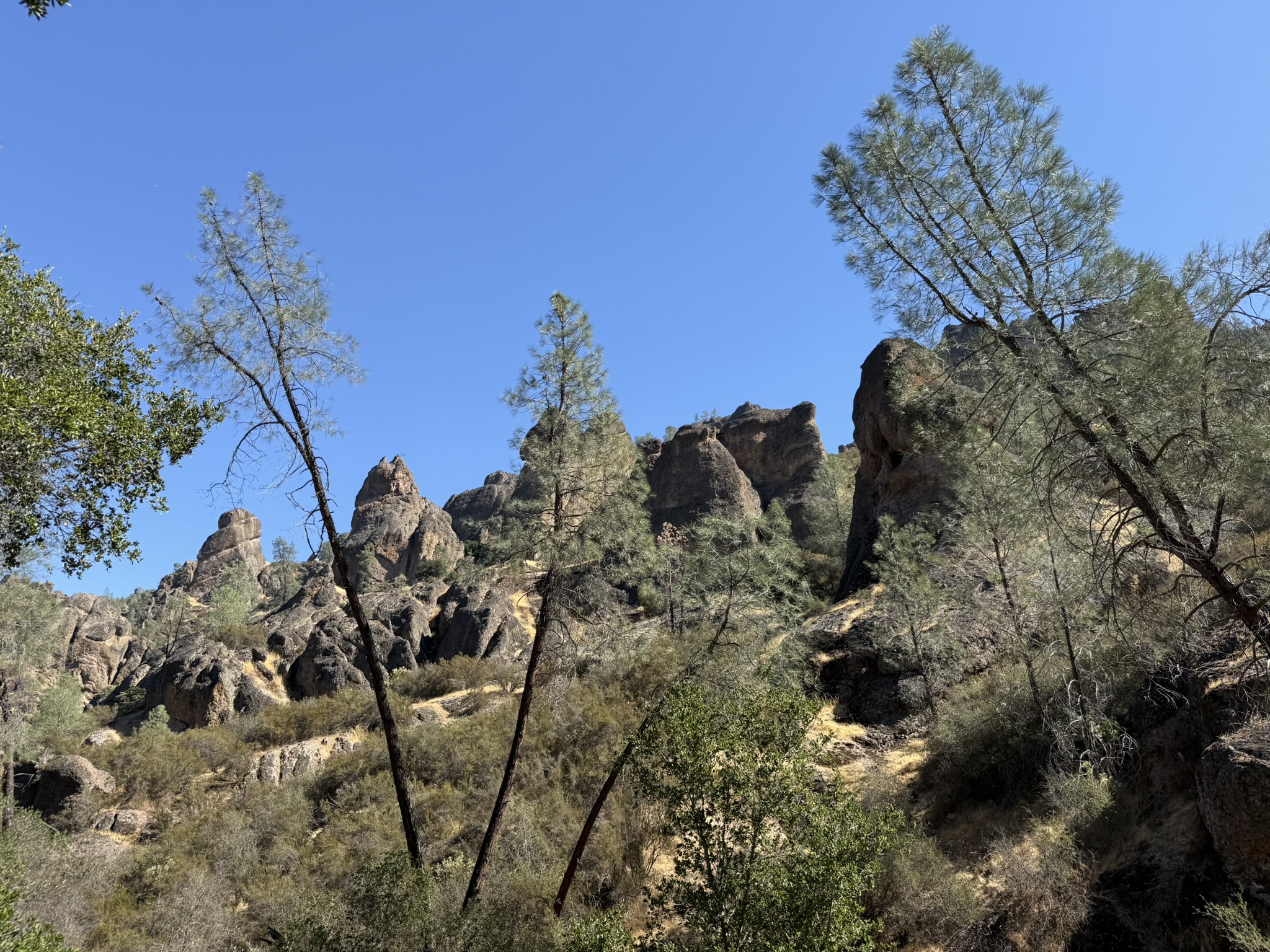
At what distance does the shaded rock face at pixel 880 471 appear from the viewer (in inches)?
1044

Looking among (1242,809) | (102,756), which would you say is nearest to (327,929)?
(1242,809)

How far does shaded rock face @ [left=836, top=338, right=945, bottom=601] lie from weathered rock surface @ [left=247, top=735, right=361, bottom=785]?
18019 millimetres

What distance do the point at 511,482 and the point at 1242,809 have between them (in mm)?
72369

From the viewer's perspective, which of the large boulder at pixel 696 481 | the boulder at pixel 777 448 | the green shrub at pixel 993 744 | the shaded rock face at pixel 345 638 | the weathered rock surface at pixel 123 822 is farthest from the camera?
the boulder at pixel 777 448

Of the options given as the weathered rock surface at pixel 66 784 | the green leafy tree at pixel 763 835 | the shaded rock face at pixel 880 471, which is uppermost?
the shaded rock face at pixel 880 471

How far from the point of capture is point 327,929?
764 cm

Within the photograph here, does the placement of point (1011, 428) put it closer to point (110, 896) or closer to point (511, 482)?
point (110, 896)

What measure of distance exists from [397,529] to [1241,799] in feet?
220

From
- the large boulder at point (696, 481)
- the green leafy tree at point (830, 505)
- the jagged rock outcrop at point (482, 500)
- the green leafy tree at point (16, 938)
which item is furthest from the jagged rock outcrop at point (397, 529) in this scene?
the green leafy tree at point (16, 938)

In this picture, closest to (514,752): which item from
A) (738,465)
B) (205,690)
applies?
Result: (205,690)

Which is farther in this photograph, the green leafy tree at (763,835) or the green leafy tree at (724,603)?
the green leafy tree at (724,603)

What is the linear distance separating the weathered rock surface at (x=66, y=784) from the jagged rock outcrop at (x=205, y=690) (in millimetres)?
7355

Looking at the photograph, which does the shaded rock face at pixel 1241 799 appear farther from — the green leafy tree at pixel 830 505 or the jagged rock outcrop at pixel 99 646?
the jagged rock outcrop at pixel 99 646

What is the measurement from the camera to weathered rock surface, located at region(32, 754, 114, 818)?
1783 cm
